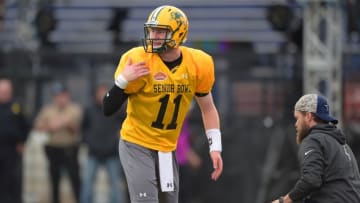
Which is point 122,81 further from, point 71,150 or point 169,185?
point 71,150

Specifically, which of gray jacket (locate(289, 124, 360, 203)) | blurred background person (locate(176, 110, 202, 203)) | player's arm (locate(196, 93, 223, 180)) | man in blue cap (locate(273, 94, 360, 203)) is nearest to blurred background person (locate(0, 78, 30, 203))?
blurred background person (locate(176, 110, 202, 203))

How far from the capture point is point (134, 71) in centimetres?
821

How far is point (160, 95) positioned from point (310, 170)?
4.48 feet

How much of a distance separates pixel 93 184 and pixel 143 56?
704cm

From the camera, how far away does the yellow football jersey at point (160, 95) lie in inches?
331

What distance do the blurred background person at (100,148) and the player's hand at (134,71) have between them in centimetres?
683

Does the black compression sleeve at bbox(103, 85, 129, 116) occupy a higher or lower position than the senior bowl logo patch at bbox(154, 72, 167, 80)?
lower

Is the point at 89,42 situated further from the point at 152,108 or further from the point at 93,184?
the point at 152,108

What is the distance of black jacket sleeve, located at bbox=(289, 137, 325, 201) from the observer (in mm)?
7848

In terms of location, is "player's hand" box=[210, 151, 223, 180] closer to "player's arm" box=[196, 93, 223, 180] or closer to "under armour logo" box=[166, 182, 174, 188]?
"player's arm" box=[196, 93, 223, 180]

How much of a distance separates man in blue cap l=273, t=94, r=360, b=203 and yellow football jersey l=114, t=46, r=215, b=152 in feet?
2.98

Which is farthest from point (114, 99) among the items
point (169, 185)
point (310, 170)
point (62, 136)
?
point (62, 136)

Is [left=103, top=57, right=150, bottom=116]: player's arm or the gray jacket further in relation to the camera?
[left=103, top=57, right=150, bottom=116]: player's arm

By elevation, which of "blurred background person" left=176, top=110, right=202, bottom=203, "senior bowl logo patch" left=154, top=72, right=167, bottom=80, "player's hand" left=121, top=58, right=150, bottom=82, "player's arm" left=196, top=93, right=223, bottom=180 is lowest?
"blurred background person" left=176, top=110, right=202, bottom=203
